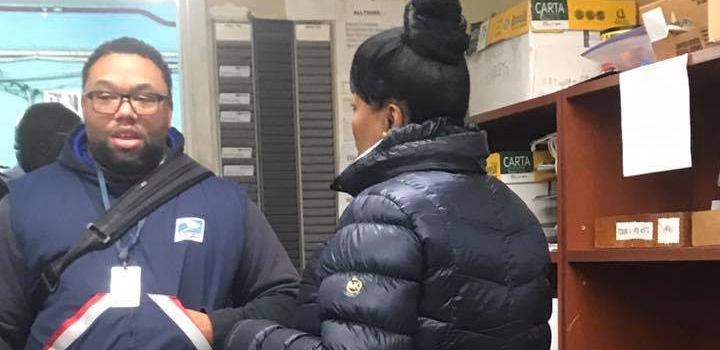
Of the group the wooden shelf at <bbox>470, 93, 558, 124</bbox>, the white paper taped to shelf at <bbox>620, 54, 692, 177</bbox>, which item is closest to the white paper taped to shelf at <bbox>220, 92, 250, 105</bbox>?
the wooden shelf at <bbox>470, 93, 558, 124</bbox>

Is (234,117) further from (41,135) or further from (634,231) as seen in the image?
(634,231)

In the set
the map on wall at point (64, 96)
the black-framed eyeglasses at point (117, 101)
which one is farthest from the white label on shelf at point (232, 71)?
the black-framed eyeglasses at point (117, 101)

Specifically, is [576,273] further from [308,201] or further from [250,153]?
[250,153]

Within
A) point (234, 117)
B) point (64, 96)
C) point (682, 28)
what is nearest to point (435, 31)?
point (682, 28)

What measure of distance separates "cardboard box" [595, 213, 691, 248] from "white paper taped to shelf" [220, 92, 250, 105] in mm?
1162

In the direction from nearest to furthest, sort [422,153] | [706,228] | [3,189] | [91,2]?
[422,153]
[706,228]
[3,189]
[91,2]

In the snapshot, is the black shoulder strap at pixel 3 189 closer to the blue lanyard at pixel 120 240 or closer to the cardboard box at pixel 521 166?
the blue lanyard at pixel 120 240

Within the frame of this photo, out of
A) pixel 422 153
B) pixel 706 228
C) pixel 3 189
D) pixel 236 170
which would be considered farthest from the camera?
pixel 236 170

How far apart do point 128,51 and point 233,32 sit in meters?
0.74

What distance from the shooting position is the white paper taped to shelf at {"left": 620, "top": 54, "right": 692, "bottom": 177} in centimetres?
133

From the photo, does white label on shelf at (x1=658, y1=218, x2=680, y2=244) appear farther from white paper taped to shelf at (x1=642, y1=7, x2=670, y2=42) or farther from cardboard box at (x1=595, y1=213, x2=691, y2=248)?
white paper taped to shelf at (x1=642, y1=7, x2=670, y2=42)

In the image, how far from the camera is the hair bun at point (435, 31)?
1172 millimetres

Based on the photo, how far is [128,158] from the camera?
5.07 feet

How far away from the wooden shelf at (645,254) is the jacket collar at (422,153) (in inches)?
17.3
